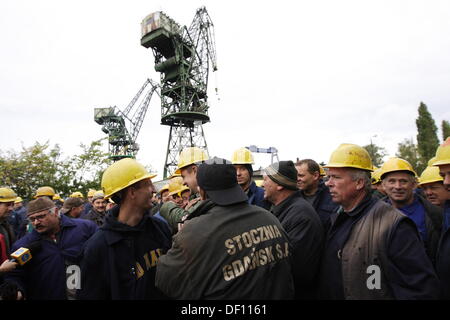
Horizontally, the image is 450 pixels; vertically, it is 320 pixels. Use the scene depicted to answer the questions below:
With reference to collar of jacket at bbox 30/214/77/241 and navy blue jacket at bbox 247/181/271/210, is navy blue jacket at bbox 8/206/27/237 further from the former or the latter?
navy blue jacket at bbox 247/181/271/210

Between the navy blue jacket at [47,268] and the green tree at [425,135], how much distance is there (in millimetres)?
49696

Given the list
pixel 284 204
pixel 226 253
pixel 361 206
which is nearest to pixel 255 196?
pixel 284 204

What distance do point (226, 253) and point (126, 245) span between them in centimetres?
111

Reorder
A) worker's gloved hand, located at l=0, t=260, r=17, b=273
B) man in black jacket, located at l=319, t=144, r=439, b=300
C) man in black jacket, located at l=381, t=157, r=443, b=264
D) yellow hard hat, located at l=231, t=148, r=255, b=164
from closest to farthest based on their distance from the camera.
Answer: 1. man in black jacket, located at l=319, t=144, r=439, b=300
2. worker's gloved hand, located at l=0, t=260, r=17, b=273
3. man in black jacket, located at l=381, t=157, r=443, b=264
4. yellow hard hat, located at l=231, t=148, r=255, b=164

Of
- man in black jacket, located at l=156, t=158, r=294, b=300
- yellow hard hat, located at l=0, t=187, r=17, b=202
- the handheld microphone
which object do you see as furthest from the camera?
yellow hard hat, located at l=0, t=187, r=17, b=202

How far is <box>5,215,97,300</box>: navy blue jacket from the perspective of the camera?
314 centimetres

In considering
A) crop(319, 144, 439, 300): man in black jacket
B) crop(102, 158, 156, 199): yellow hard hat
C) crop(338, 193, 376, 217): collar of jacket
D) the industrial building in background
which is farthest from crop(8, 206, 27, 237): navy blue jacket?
the industrial building in background

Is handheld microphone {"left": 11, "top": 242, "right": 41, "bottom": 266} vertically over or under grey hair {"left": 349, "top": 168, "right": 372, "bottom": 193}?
under

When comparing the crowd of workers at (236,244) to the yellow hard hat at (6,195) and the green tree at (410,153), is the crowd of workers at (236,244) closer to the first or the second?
the yellow hard hat at (6,195)

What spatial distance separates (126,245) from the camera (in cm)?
247

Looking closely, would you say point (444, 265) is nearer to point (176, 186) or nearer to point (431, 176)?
point (431, 176)

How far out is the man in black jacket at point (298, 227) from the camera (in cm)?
273

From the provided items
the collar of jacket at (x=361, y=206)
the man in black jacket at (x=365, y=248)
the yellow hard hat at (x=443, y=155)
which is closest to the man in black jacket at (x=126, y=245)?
the man in black jacket at (x=365, y=248)

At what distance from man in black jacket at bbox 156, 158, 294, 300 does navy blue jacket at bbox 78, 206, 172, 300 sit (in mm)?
567
